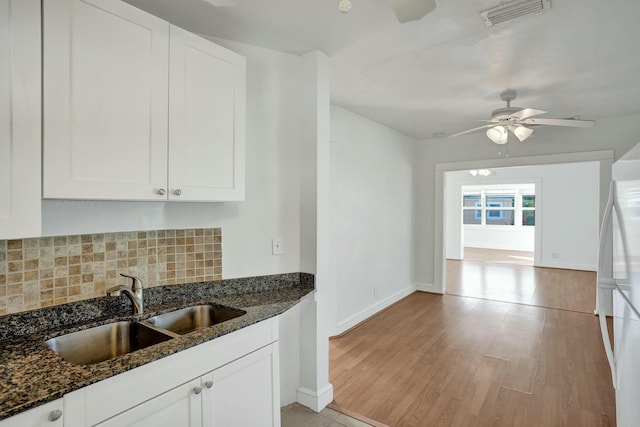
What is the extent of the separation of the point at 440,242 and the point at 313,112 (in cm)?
383

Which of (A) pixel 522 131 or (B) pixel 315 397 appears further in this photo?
(A) pixel 522 131

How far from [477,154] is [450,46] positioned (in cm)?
307

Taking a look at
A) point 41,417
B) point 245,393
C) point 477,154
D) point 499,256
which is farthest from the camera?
point 499,256

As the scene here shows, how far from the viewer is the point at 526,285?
603cm

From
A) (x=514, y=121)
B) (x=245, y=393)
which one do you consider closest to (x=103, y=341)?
(x=245, y=393)

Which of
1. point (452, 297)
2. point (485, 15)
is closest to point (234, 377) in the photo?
point (485, 15)

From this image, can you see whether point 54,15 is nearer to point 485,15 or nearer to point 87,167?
point 87,167

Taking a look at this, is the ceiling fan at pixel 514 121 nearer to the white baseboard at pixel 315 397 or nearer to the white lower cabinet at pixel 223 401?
the white baseboard at pixel 315 397

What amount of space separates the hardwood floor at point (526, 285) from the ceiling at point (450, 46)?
289cm

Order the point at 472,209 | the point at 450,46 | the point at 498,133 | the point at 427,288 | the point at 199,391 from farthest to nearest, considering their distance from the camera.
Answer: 1. the point at 472,209
2. the point at 427,288
3. the point at 498,133
4. the point at 450,46
5. the point at 199,391

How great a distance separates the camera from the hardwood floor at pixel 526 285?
5086 mm

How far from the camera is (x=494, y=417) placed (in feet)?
7.56

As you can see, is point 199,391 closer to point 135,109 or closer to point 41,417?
point 41,417

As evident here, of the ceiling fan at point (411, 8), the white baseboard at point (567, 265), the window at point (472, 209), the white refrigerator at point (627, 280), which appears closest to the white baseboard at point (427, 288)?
the white refrigerator at point (627, 280)
